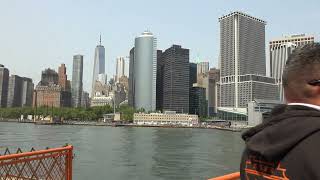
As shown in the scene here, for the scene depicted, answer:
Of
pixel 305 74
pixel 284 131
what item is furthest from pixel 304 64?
pixel 284 131

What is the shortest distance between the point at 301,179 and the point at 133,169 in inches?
1496

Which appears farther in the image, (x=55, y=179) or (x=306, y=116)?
(x=55, y=179)

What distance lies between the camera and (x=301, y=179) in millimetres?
1740

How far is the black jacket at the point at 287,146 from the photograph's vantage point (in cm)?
173

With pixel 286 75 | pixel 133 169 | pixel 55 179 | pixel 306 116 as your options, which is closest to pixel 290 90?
pixel 286 75

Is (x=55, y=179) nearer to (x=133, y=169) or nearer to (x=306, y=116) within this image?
(x=306, y=116)

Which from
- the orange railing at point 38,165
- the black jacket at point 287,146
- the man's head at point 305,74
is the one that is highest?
the man's head at point 305,74

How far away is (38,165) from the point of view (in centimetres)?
860

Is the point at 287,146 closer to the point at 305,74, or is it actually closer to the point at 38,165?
the point at 305,74

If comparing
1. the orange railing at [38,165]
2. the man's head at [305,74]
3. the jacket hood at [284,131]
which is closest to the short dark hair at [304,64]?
the man's head at [305,74]

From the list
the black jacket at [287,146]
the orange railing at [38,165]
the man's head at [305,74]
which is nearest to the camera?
the black jacket at [287,146]

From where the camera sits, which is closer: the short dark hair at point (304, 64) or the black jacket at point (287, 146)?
the black jacket at point (287, 146)

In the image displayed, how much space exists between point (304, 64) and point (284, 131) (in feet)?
1.16

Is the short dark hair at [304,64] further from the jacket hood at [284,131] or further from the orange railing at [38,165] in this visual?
the orange railing at [38,165]
